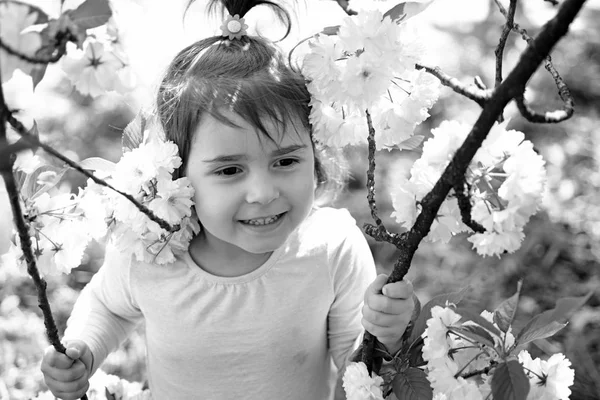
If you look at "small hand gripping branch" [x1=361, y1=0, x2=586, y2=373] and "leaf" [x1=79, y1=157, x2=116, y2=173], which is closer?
"small hand gripping branch" [x1=361, y1=0, x2=586, y2=373]

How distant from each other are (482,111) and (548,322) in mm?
334

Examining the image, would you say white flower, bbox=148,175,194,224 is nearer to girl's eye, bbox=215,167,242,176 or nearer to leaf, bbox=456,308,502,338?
girl's eye, bbox=215,167,242,176

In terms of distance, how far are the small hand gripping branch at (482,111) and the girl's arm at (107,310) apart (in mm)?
737

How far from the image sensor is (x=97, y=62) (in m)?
0.94

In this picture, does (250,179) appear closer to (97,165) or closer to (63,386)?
(97,165)

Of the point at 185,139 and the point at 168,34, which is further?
the point at 168,34

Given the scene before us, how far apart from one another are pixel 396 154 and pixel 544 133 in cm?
65

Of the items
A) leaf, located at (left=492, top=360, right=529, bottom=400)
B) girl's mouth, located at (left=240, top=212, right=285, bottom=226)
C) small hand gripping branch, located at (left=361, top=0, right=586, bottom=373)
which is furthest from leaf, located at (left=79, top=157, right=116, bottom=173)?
leaf, located at (left=492, top=360, right=529, bottom=400)

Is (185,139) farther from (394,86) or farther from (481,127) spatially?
(481,127)

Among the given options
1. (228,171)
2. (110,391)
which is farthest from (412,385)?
(110,391)

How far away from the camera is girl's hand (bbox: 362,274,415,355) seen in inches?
42.9

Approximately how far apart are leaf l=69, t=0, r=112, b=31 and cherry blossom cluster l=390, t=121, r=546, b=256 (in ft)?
1.46

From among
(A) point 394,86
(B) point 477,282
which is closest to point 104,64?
(A) point 394,86

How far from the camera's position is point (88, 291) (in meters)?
1.60
